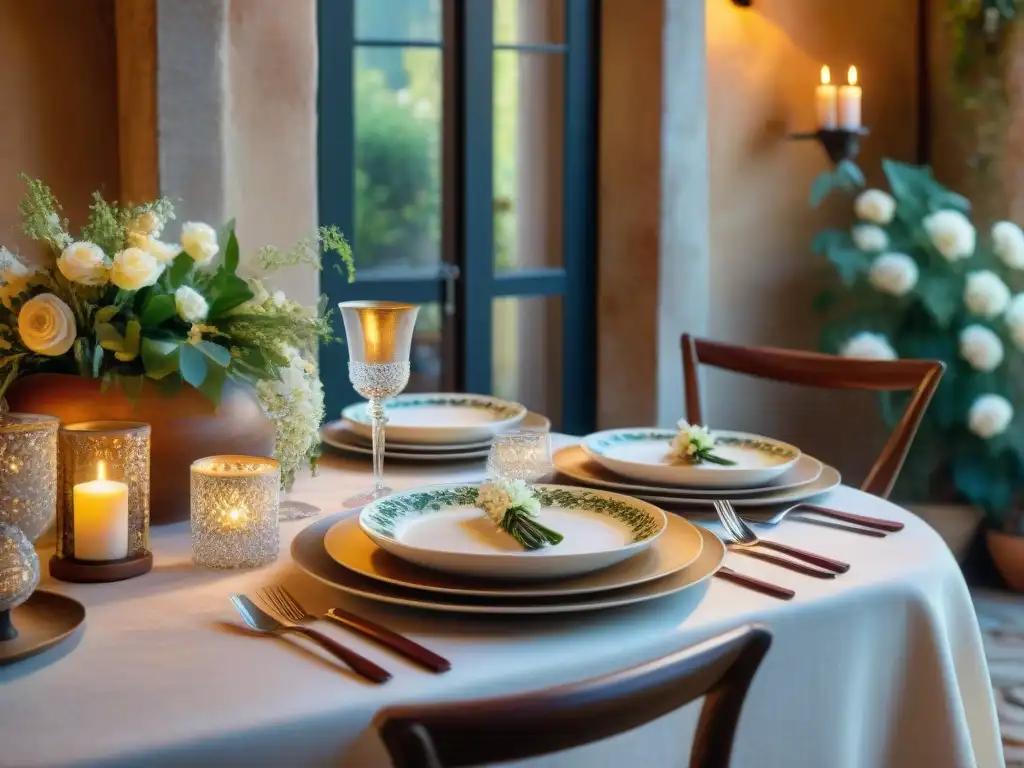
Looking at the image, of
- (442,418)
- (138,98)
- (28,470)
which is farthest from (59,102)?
(28,470)

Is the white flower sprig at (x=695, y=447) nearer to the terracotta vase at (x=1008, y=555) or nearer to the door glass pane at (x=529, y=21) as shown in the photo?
the door glass pane at (x=529, y=21)

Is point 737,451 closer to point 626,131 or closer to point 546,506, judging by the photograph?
point 546,506

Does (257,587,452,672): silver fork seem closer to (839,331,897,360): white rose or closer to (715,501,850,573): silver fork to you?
(715,501,850,573): silver fork

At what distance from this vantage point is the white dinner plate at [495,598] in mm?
1011

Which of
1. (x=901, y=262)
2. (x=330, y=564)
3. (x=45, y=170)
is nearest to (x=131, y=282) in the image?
(x=330, y=564)

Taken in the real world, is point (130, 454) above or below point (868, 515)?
above

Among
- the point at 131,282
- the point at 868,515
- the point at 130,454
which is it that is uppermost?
the point at 131,282

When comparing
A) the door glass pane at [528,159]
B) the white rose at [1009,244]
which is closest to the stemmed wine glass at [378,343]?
the door glass pane at [528,159]

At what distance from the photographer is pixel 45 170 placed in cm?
254

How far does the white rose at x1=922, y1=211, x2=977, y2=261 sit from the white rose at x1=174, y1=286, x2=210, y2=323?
2.55m

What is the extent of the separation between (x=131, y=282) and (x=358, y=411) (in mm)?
532

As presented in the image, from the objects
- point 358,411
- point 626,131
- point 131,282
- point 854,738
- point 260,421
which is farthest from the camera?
point 626,131

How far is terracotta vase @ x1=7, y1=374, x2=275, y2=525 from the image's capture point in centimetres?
129

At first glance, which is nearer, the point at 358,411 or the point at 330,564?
the point at 330,564
